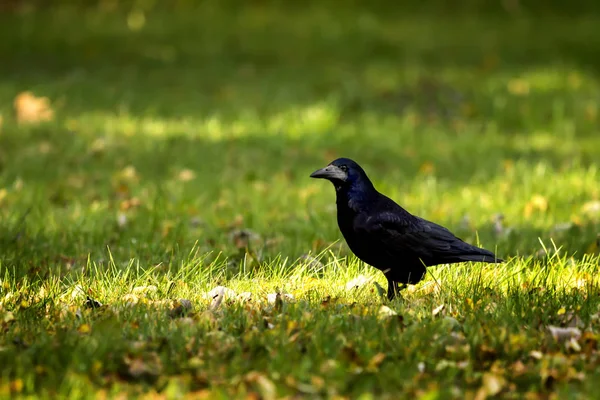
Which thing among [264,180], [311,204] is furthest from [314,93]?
[311,204]

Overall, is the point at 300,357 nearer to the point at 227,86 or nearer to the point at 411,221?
the point at 411,221

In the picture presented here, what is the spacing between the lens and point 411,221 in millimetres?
4434

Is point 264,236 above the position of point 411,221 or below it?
below

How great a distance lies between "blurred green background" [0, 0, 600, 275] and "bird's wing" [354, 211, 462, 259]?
1041mm

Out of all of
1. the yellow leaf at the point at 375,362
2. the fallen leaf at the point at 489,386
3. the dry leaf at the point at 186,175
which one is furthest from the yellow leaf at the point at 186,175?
the fallen leaf at the point at 489,386

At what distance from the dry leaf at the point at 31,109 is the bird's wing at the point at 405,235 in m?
6.39

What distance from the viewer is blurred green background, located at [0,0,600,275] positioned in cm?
609

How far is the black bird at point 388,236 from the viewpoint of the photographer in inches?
169

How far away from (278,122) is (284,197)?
2.99 m

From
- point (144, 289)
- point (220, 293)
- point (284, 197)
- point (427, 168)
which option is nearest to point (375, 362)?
point (220, 293)

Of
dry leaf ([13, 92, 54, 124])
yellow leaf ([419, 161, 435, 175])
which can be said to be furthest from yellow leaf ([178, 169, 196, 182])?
dry leaf ([13, 92, 54, 124])

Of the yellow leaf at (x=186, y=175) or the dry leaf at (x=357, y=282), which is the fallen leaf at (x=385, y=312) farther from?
the yellow leaf at (x=186, y=175)

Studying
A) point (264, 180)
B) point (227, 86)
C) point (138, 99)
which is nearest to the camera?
point (264, 180)

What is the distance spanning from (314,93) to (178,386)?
8755 mm
